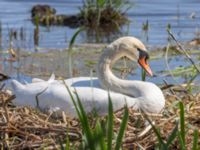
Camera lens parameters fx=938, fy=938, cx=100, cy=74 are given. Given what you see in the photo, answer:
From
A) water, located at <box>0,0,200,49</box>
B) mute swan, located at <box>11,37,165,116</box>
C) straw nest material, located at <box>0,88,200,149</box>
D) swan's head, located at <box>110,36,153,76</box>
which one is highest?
swan's head, located at <box>110,36,153,76</box>

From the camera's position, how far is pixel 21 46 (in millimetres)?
11336

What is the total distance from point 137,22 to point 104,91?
6.17m

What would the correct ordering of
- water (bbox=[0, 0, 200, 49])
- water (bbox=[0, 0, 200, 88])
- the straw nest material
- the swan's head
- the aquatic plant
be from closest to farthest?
the straw nest material
the swan's head
water (bbox=[0, 0, 200, 88])
water (bbox=[0, 0, 200, 49])
the aquatic plant

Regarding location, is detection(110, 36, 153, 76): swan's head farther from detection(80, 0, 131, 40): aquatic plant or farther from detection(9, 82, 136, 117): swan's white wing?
detection(80, 0, 131, 40): aquatic plant

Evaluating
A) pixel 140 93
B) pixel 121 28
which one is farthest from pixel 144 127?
pixel 121 28

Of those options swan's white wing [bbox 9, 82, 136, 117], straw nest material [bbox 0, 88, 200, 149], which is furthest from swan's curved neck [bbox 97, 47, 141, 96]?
straw nest material [bbox 0, 88, 200, 149]

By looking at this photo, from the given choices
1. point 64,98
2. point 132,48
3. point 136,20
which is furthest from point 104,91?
point 136,20

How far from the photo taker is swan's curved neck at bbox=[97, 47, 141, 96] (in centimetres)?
707

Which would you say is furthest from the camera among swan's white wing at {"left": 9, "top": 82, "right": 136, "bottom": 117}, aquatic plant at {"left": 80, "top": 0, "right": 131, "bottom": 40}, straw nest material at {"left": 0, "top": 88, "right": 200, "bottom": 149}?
aquatic plant at {"left": 80, "top": 0, "right": 131, "bottom": 40}

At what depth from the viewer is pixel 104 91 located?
7.01 m

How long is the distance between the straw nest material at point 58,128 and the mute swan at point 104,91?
0.40ft

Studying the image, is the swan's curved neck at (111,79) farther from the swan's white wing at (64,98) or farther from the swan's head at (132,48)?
the swan's white wing at (64,98)

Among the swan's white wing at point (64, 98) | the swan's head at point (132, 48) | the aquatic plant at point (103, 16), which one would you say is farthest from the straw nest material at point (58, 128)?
the aquatic plant at point (103, 16)

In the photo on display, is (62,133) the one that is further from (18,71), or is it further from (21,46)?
(21,46)
